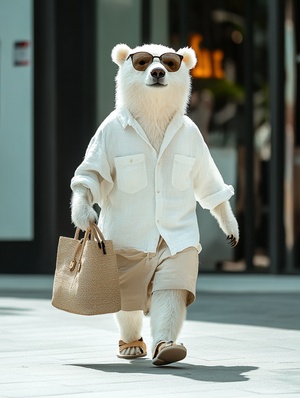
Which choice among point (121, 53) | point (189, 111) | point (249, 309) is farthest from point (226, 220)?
point (189, 111)

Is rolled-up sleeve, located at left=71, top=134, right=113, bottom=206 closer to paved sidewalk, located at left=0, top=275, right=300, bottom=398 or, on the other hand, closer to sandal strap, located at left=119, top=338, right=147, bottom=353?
sandal strap, located at left=119, top=338, right=147, bottom=353

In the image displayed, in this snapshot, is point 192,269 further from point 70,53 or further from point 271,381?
point 70,53

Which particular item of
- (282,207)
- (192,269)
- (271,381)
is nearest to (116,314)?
(192,269)

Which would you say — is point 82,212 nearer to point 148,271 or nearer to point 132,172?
point 132,172

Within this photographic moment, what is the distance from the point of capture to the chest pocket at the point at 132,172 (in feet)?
23.5

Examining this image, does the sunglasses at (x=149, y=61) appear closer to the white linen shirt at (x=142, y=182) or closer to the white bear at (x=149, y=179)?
the white bear at (x=149, y=179)

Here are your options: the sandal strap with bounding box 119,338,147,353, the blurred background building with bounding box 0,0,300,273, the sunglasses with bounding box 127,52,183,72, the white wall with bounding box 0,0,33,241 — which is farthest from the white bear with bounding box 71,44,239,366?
the white wall with bounding box 0,0,33,241

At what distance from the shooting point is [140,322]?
294 inches

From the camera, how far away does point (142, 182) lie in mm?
7176

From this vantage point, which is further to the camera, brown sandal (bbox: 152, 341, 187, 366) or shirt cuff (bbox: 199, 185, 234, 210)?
shirt cuff (bbox: 199, 185, 234, 210)

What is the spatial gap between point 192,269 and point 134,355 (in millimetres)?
715

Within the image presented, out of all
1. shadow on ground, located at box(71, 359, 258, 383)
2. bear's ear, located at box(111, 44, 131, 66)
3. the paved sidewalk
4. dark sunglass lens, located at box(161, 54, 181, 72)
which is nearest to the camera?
the paved sidewalk

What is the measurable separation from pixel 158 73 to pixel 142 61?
7.3 inches

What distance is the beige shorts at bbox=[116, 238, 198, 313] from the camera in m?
7.06
